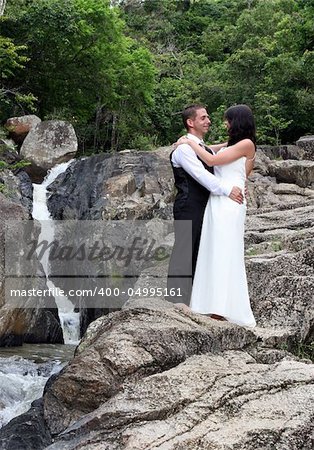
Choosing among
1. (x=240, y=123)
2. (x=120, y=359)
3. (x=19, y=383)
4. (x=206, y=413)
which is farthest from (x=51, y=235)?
(x=206, y=413)

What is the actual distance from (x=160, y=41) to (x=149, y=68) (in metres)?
12.5

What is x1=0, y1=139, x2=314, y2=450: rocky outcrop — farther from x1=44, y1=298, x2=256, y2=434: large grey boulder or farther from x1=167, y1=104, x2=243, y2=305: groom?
x1=167, y1=104, x2=243, y2=305: groom

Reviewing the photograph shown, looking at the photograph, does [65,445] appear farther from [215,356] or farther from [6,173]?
[6,173]

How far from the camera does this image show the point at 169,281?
17.1ft

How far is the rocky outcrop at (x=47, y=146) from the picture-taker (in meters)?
18.9

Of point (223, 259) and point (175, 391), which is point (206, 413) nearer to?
point (175, 391)

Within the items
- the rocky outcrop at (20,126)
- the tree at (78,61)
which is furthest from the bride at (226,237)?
the tree at (78,61)

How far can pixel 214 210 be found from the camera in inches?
193

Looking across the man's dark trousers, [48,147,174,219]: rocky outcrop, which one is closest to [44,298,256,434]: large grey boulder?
the man's dark trousers

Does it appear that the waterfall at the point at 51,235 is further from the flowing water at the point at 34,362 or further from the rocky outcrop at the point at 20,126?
the rocky outcrop at the point at 20,126

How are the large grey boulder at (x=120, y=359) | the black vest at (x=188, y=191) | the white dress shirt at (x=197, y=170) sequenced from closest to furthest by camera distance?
the large grey boulder at (x=120, y=359) → the white dress shirt at (x=197, y=170) → the black vest at (x=188, y=191)

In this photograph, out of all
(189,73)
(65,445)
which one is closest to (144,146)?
(189,73)

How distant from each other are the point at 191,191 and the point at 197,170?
0.21 metres

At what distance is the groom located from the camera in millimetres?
4830
